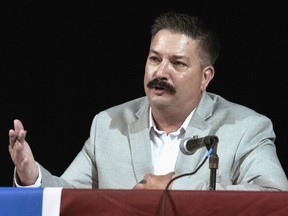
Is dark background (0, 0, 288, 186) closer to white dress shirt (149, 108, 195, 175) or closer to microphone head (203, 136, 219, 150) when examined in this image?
white dress shirt (149, 108, 195, 175)

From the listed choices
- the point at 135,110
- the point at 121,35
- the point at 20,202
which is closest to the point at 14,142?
the point at 20,202

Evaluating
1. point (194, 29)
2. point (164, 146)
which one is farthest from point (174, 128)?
point (194, 29)

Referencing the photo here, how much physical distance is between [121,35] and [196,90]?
2.20 feet

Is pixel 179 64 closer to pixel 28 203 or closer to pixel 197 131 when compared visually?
pixel 197 131

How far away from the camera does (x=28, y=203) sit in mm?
2059

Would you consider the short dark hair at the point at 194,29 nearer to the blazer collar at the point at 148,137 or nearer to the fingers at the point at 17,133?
the blazer collar at the point at 148,137

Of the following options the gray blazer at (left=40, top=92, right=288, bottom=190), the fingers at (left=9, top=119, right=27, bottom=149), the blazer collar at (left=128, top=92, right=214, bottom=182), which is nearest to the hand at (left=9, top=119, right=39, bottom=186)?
the fingers at (left=9, top=119, right=27, bottom=149)

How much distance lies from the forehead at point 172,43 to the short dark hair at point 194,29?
0.07 feet

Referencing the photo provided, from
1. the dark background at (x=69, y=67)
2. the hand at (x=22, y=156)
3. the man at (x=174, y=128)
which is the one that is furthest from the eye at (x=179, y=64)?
the hand at (x=22, y=156)

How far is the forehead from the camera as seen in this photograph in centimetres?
303

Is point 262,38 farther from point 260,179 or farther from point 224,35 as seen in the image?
point 260,179

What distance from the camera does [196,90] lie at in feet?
10.3

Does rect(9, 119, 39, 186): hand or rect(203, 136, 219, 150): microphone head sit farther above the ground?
rect(203, 136, 219, 150): microphone head

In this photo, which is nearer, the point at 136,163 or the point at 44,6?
the point at 136,163
